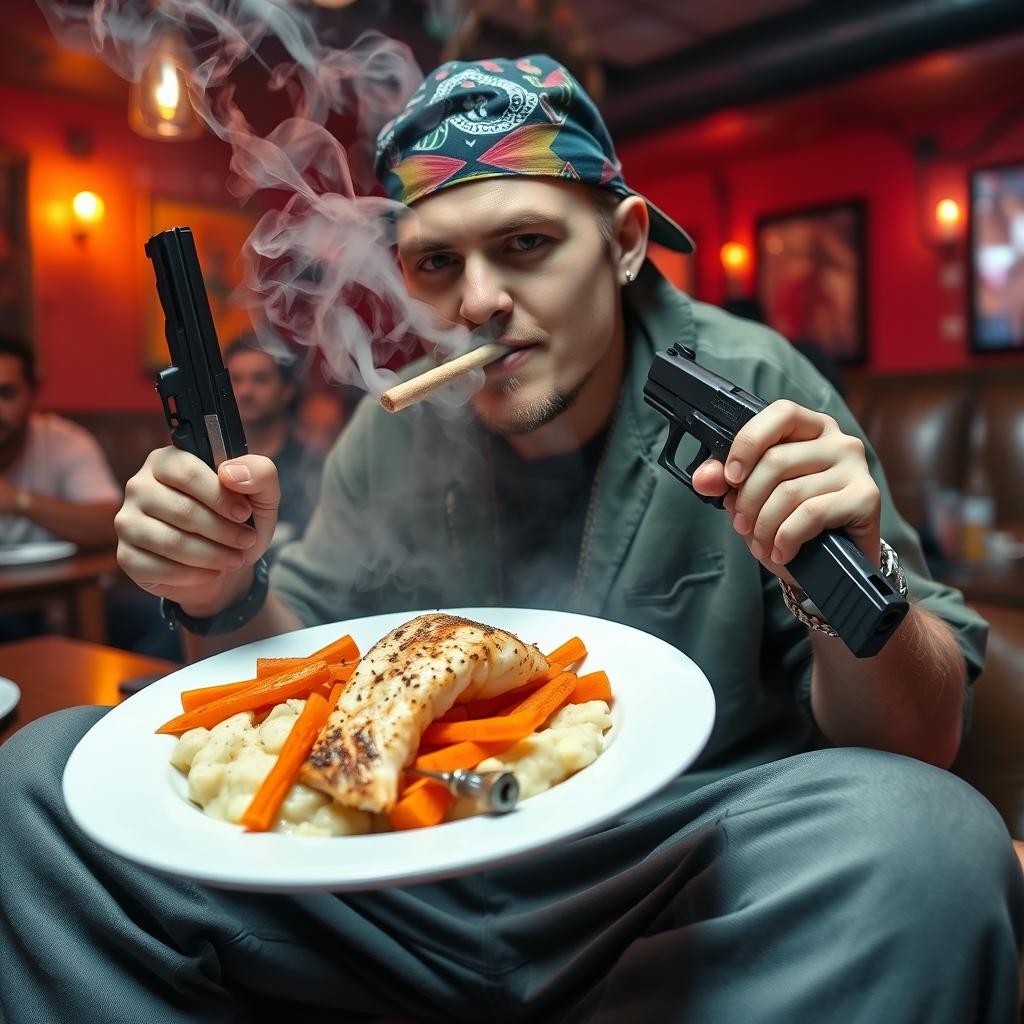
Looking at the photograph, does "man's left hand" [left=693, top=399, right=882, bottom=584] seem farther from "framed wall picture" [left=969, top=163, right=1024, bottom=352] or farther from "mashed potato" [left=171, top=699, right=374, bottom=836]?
"framed wall picture" [left=969, top=163, right=1024, bottom=352]

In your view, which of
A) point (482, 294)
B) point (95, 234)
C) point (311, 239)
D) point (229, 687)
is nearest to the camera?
point (229, 687)

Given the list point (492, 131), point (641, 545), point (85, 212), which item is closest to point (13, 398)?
point (85, 212)

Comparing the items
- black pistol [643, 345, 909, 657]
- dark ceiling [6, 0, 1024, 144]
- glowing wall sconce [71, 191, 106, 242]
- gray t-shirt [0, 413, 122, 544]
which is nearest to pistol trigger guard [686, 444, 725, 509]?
black pistol [643, 345, 909, 657]

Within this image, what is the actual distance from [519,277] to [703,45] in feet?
23.1

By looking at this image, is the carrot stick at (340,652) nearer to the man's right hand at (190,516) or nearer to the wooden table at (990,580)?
the man's right hand at (190,516)

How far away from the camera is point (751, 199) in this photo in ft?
29.5

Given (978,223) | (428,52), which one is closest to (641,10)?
(428,52)

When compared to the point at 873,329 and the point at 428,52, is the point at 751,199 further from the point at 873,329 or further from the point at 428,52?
the point at 428,52

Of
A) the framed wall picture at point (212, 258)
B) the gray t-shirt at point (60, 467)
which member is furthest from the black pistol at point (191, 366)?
the framed wall picture at point (212, 258)

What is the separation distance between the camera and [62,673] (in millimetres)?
2160

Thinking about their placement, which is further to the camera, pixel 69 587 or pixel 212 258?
pixel 212 258

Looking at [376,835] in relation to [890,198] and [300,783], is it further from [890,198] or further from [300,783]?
[890,198]

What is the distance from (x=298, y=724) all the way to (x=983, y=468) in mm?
6012

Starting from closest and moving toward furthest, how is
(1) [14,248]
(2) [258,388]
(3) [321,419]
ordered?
(2) [258,388], (3) [321,419], (1) [14,248]
